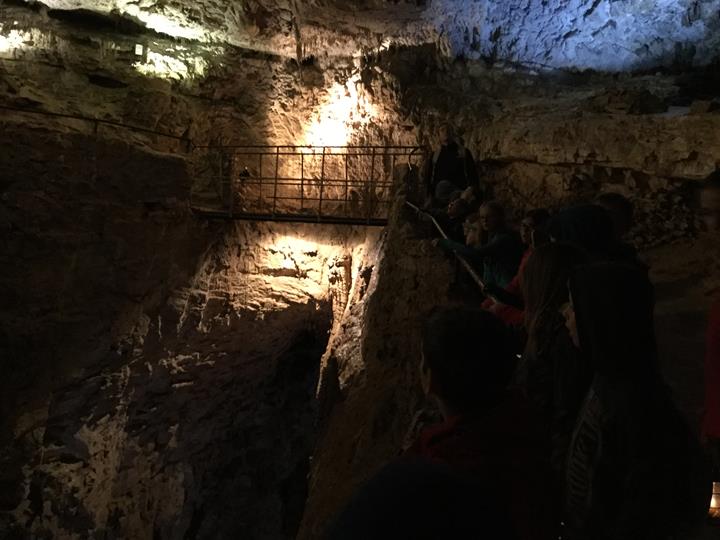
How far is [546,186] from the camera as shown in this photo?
554 cm

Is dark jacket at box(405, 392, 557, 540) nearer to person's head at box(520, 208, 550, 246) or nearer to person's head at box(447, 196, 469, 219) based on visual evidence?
person's head at box(520, 208, 550, 246)

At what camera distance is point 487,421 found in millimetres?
1473

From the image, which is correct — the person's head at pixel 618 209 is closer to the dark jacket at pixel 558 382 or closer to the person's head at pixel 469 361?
the dark jacket at pixel 558 382

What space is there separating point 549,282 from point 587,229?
479mm

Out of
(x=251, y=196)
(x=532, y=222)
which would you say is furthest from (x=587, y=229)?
(x=251, y=196)

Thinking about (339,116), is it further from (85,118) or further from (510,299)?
(510,299)

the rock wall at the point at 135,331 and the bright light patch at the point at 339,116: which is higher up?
the bright light patch at the point at 339,116

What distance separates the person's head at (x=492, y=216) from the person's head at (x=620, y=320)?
8.32 ft

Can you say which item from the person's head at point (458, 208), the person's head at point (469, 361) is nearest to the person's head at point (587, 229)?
the person's head at point (469, 361)

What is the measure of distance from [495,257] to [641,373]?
7.97 feet

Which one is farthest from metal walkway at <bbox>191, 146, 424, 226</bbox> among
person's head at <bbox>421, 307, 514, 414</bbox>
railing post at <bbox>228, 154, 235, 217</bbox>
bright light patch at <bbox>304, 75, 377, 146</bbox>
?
person's head at <bbox>421, 307, 514, 414</bbox>

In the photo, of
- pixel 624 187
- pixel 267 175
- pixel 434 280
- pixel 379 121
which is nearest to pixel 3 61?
pixel 267 175

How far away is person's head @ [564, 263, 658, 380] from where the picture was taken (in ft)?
5.61

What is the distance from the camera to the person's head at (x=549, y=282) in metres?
2.45
